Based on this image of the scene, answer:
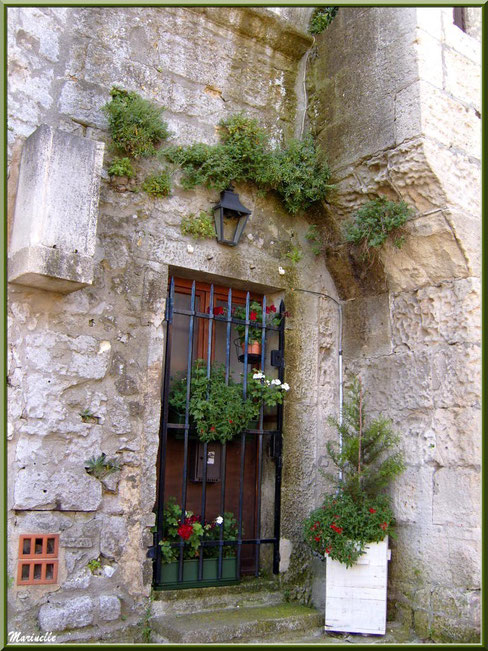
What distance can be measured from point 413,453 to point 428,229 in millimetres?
1341

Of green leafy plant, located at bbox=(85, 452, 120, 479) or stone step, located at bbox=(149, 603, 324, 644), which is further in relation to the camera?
green leafy plant, located at bbox=(85, 452, 120, 479)

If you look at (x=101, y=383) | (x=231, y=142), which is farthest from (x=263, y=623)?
(x=231, y=142)

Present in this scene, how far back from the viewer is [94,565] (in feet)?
11.2

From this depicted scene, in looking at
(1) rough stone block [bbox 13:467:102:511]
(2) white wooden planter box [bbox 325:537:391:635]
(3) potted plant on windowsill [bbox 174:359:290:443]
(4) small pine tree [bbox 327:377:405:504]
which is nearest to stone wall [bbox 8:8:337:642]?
(1) rough stone block [bbox 13:467:102:511]

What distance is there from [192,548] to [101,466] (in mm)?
778

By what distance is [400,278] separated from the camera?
13.7 feet

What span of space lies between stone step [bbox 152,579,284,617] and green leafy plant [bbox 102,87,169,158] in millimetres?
2535

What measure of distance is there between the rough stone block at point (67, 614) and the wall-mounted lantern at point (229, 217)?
2.22m

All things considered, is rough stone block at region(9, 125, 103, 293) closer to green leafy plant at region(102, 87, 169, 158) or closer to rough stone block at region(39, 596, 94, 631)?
green leafy plant at region(102, 87, 169, 158)

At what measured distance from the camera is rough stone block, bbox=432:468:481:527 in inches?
141

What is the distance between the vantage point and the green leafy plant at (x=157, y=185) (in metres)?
3.96

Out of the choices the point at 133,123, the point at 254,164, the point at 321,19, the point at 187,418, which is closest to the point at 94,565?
the point at 187,418

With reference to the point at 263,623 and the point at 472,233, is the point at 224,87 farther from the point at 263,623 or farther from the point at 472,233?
the point at 263,623

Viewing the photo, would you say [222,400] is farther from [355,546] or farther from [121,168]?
[121,168]
